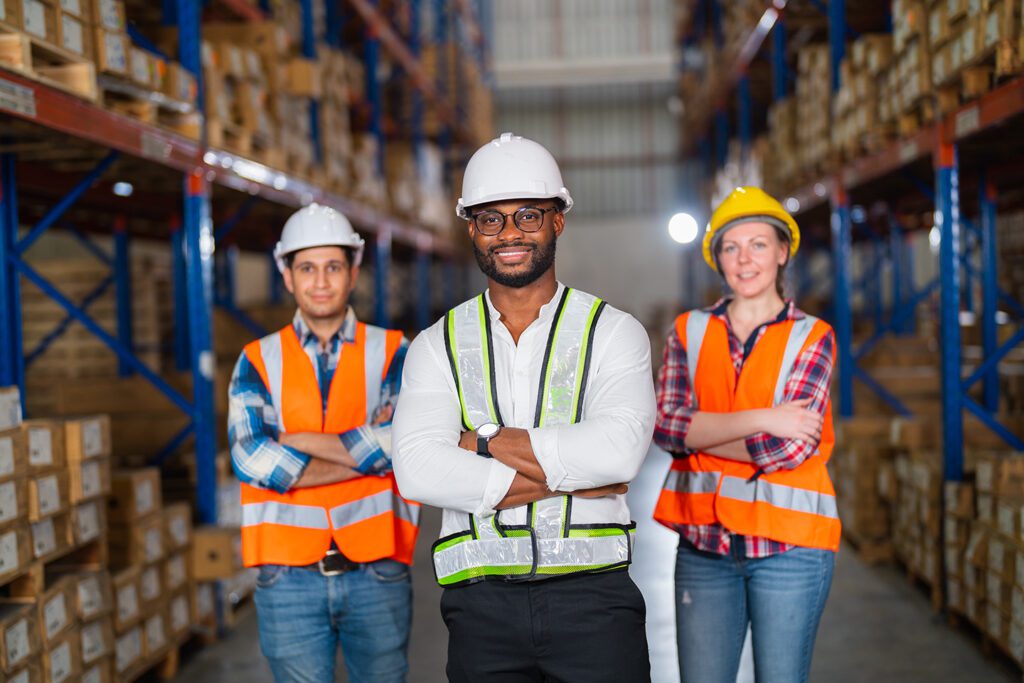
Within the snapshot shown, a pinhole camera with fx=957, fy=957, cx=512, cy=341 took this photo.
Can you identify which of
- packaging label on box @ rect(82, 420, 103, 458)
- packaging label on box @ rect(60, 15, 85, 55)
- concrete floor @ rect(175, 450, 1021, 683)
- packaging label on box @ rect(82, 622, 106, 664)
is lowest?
concrete floor @ rect(175, 450, 1021, 683)

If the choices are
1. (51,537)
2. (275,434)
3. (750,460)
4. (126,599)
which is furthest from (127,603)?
(750,460)

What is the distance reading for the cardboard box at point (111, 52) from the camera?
4.46 metres

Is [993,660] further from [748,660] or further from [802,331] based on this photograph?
[802,331]

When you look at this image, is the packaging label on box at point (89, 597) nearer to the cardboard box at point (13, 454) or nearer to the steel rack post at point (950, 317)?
the cardboard box at point (13, 454)

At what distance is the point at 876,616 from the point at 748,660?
1.15m

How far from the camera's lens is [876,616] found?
18.6 ft

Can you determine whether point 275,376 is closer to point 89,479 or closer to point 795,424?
point 795,424

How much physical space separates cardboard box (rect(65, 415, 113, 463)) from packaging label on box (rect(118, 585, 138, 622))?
741mm

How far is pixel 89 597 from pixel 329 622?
74.8 inches

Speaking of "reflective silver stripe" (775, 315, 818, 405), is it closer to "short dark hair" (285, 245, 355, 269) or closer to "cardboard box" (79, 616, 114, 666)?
"short dark hair" (285, 245, 355, 269)

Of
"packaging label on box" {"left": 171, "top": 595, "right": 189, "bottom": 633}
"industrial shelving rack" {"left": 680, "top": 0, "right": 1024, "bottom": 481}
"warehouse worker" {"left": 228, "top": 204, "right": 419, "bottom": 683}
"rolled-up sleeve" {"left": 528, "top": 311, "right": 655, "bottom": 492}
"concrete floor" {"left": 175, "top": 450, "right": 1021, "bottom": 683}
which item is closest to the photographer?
"rolled-up sleeve" {"left": 528, "top": 311, "right": 655, "bottom": 492}

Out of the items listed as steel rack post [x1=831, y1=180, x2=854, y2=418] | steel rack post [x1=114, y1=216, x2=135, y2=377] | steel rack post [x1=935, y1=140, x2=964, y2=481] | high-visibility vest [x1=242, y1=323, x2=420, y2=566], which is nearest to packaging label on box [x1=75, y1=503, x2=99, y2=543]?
high-visibility vest [x1=242, y1=323, x2=420, y2=566]

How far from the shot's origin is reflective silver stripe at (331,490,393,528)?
2.91 m

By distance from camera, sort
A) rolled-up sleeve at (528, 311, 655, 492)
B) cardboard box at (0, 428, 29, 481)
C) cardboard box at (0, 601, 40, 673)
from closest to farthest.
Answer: rolled-up sleeve at (528, 311, 655, 492) < cardboard box at (0, 601, 40, 673) < cardboard box at (0, 428, 29, 481)
